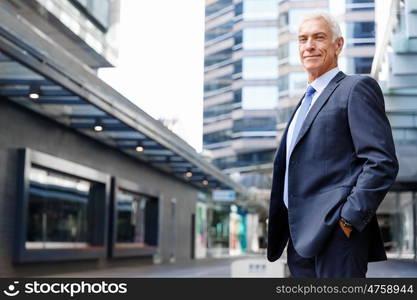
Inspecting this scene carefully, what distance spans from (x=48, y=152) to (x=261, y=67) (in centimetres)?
878

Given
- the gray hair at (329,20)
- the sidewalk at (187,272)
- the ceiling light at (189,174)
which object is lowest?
the sidewalk at (187,272)

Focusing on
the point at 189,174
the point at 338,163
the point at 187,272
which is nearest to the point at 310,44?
the point at 338,163

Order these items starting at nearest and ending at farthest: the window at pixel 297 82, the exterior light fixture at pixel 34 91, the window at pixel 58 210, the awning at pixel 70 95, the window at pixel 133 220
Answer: the awning at pixel 70 95, the exterior light fixture at pixel 34 91, the window at pixel 58 210, the window at pixel 297 82, the window at pixel 133 220

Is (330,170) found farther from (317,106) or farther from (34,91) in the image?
(34,91)

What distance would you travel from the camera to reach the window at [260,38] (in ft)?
69.2

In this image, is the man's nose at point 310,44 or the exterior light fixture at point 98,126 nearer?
the man's nose at point 310,44

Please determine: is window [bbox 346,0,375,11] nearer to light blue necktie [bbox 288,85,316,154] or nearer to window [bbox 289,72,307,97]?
window [bbox 289,72,307,97]

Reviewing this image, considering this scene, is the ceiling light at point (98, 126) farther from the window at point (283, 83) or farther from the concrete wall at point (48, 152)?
the window at point (283, 83)

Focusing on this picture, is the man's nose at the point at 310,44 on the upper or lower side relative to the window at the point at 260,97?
Answer: lower

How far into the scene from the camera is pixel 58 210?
14867mm

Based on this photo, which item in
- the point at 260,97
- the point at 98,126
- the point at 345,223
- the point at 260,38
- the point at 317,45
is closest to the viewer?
the point at 345,223

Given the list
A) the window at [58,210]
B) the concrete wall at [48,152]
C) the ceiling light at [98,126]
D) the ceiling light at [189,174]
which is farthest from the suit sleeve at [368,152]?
the ceiling light at [189,174]

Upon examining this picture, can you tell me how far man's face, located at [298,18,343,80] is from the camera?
7.47ft

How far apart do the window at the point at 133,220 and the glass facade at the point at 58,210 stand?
1320 millimetres
